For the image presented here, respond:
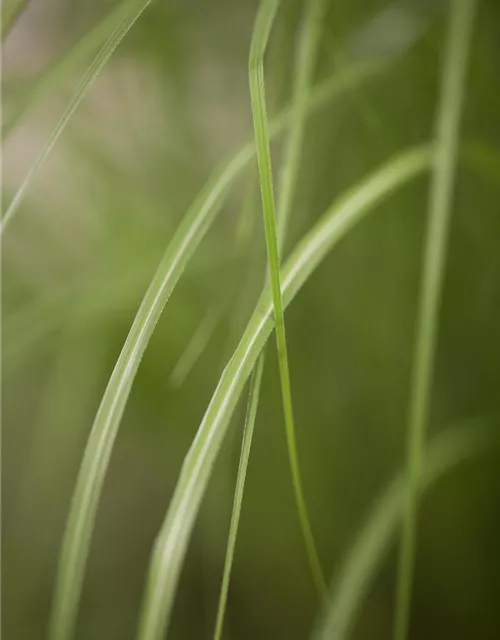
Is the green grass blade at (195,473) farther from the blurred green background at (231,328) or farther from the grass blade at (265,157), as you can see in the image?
the blurred green background at (231,328)

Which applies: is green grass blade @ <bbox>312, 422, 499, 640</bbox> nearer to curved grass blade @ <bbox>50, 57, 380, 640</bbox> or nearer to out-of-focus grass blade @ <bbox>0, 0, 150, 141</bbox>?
curved grass blade @ <bbox>50, 57, 380, 640</bbox>

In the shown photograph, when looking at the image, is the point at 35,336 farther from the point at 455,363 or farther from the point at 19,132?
the point at 455,363

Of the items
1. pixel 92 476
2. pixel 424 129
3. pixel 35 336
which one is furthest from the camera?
pixel 424 129

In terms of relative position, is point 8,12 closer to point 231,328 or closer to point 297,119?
point 297,119

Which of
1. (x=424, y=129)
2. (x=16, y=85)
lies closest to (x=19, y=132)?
(x=16, y=85)

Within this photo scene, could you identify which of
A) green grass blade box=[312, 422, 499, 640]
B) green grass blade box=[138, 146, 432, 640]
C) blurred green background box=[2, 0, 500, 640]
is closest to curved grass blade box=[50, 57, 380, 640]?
green grass blade box=[138, 146, 432, 640]

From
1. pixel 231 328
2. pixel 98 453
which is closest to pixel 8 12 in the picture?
pixel 98 453
